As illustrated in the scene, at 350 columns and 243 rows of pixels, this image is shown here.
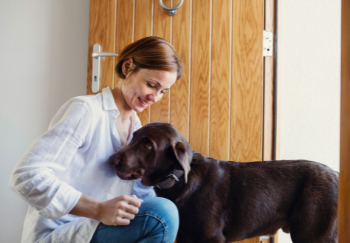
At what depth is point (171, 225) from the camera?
1.03m

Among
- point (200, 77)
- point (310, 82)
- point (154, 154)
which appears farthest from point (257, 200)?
point (310, 82)

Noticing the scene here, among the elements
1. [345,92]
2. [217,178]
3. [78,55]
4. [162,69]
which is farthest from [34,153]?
[78,55]

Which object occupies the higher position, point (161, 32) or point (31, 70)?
point (161, 32)

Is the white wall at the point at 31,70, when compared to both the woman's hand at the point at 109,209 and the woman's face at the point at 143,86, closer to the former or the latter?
the woman's face at the point at 143,86

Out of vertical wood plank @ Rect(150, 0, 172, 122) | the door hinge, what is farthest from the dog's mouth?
the door hinge

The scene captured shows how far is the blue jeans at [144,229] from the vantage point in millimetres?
991

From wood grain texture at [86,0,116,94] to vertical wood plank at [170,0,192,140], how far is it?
0.41 meters

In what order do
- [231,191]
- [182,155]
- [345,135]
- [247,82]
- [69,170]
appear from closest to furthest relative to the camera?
[345,135]
[69,170]
[182,155]
[231,191]
[247,82]

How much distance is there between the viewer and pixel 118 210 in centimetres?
95

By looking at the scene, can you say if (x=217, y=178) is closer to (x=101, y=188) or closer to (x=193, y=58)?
(x=101, y=188)

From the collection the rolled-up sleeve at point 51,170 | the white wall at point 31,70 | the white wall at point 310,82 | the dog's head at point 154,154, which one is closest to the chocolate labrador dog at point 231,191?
the dog's head at point 154,154

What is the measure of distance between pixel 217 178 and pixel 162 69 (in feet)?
1.86

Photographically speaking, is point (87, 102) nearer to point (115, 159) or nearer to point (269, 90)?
point (115, 159)

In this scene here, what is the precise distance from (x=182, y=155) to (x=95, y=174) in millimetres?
370
